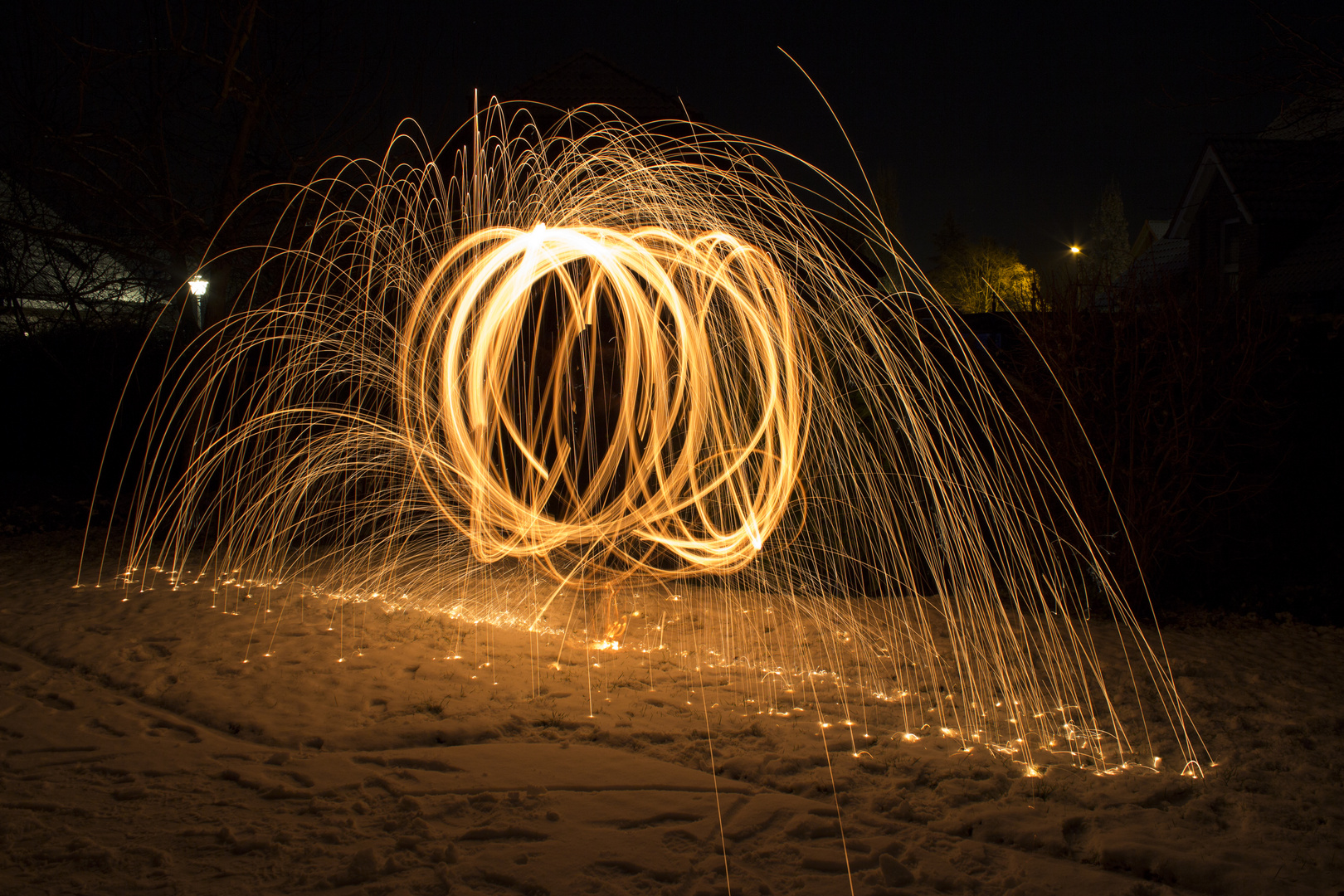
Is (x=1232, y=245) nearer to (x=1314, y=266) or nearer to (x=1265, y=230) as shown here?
(x=1265, y=230)

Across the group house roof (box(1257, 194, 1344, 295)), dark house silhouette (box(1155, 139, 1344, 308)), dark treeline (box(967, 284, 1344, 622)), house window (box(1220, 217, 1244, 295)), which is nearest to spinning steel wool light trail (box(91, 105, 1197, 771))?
dark treeline (box(967, 284, 1344, 622))

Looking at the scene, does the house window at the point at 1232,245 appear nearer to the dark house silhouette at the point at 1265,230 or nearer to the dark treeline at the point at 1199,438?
the dark house silhouette at the point at 1265,230

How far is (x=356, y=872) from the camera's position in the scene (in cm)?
296

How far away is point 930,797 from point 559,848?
65.1 inches

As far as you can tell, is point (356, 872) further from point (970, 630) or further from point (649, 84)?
point (649, 84)

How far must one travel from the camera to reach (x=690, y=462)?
5918 mm

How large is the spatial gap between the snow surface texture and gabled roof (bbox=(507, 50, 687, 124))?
16.1 metres

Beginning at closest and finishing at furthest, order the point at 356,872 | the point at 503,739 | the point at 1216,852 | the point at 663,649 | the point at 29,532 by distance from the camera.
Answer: the point at 356,872 → the point at 1216,852 → the point at 503,739 → the point at 663,649 → the point at 29,532

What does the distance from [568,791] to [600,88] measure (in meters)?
18.2

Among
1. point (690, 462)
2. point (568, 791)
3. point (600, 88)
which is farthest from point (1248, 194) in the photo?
point (568, 791)

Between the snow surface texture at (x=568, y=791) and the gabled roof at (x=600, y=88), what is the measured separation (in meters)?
16.1

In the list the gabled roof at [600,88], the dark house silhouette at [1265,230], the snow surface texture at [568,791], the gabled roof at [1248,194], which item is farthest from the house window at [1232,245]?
the snow surface texture at [568,791]

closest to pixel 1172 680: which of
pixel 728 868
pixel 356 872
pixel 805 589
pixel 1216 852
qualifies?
pixel 1216 852

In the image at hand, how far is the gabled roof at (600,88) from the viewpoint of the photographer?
1875 centimetres
